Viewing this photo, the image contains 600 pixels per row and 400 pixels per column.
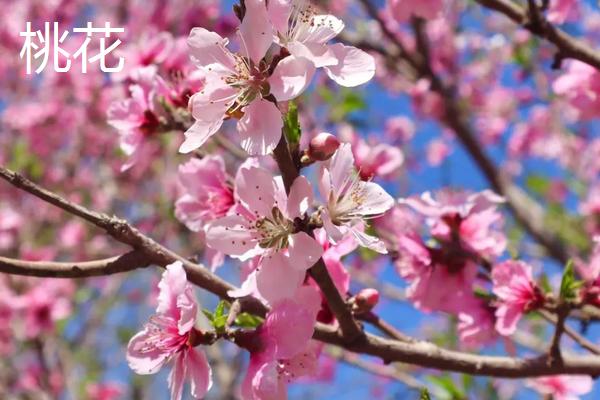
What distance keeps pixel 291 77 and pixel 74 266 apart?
0.52 m

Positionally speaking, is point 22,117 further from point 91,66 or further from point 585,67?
point 585,67

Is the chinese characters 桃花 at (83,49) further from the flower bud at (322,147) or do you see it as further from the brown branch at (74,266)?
the flower bud at (322,147)

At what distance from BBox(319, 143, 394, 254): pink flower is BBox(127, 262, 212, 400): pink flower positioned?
0.29 metres

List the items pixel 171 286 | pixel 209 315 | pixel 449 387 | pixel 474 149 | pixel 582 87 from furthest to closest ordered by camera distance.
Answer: pixel 474 149 → pixel 449 387 → pixel 582 87 → pixel 209 315 → pixel 171 286

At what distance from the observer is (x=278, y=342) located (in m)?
1.26

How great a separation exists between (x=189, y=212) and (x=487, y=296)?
2.59ft

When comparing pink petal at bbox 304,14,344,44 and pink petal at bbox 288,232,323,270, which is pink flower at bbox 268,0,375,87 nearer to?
pink petal at bbox 304,14,344,44

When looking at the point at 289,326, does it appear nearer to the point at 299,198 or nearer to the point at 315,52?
the point at 299,198

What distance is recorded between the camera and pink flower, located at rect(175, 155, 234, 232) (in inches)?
67.8

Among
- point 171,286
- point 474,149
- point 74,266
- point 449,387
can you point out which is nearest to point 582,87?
point 449,387

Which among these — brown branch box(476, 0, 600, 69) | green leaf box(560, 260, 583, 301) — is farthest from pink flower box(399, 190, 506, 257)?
brown branch box(476, 0, 600, 69)

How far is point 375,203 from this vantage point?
1.34m

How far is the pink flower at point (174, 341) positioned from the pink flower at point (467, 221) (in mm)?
792

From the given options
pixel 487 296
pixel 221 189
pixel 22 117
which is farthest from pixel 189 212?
pixel 22 117
